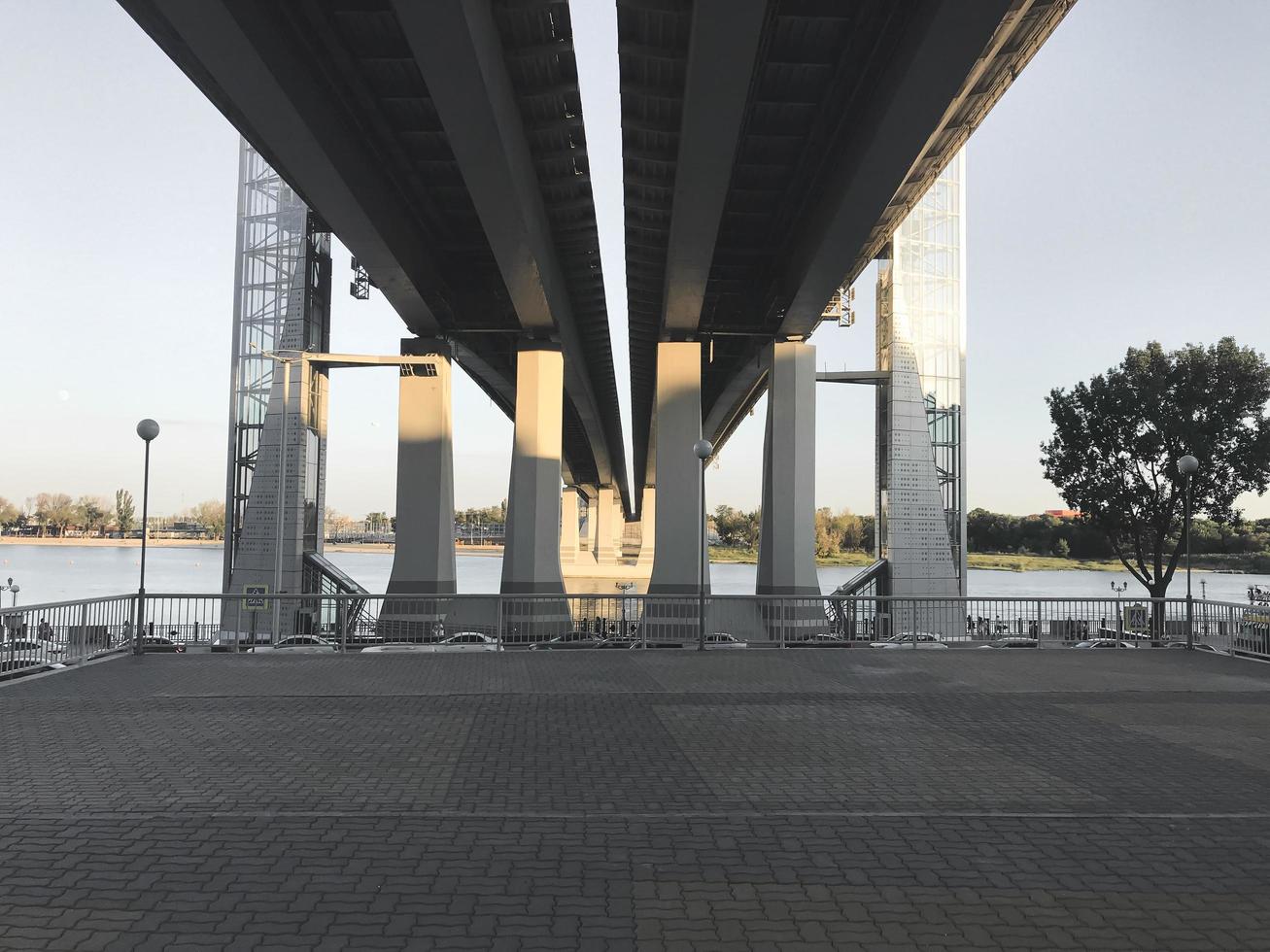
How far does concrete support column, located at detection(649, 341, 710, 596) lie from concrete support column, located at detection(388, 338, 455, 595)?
19.1 feet

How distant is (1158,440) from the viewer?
2934 cm

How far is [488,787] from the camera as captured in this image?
269 inches

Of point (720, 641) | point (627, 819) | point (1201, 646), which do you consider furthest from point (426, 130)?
point (1201, 646)

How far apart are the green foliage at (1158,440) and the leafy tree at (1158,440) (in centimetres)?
3

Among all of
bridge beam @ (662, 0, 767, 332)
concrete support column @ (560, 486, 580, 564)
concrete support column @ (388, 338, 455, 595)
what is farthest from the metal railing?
concrete support column @ (560, 486, 580, 564)

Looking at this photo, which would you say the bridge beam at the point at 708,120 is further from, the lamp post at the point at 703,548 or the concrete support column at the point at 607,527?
the concrete support column at the point at 607,527

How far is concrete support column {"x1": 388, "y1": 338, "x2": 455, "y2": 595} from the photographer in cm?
2523

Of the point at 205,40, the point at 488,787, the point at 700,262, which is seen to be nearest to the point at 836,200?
the point at 700,262

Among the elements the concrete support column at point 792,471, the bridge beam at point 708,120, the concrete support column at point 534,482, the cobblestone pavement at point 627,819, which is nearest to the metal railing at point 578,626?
the concrete support column at point 792,471

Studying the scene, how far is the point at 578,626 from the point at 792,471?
28.3ft

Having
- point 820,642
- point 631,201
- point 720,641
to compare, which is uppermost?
point 631,201

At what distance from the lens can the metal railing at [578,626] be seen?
47.1 ft

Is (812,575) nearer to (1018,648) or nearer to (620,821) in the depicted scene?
(1018,648)

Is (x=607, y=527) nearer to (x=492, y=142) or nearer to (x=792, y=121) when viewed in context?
(x=792, y=121)
